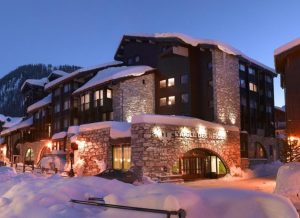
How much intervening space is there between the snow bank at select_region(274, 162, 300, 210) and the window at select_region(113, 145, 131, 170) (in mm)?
15955

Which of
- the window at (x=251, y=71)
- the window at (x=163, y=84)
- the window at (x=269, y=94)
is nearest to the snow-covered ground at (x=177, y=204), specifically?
the window at (x=163, y=84)

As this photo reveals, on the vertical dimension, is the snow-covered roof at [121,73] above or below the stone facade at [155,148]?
above

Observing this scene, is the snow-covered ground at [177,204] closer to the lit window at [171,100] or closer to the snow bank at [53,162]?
→ the lit window at [171,100]

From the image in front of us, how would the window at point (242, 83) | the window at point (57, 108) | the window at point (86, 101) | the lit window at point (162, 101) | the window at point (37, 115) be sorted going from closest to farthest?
the lit window at point (162, 101)
the window at point (86, 101)
the window at point (242, 83)
the window at point (57, 108)
the window at point (37, 115)

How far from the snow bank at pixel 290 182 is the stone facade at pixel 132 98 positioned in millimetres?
22625

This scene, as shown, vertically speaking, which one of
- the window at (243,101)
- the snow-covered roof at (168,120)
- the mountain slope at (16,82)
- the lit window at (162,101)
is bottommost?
the snow-covered roof at (168,120)

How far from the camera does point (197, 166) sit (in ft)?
107

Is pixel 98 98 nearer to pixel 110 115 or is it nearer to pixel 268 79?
pixel 110 115

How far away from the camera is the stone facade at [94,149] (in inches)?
1224

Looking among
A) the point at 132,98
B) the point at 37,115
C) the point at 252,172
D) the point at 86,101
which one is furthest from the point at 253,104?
the point at 37,115

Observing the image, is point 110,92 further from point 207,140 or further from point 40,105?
point 40,105

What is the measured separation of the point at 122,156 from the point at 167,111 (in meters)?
9.83

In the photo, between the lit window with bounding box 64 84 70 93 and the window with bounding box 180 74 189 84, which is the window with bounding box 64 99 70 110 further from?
the window with bounding box 180 74 189 84

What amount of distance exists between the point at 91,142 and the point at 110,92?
25.2 ft
